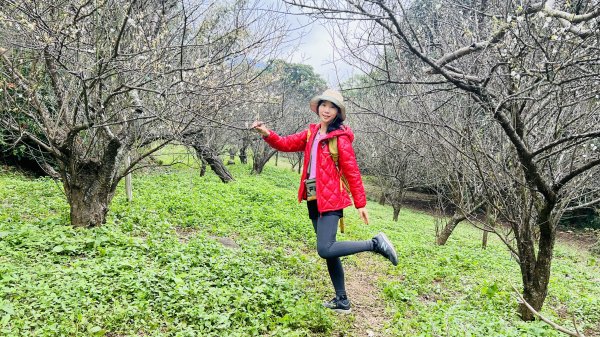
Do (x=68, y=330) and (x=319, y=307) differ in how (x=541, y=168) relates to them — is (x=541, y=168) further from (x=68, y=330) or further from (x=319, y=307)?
(x=68, y=330)

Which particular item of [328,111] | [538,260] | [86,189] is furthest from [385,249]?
[86,189]

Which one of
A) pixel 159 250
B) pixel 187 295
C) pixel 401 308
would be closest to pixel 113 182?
pixel 159 250

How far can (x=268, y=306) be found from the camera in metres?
3.85

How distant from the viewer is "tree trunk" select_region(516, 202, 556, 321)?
13.8 feet

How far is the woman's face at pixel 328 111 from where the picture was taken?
3.95 m

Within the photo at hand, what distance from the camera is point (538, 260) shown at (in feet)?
14.1

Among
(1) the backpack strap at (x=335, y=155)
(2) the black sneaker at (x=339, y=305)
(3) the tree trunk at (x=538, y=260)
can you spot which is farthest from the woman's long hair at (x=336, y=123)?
(3) the tree trunk at (x=538, y=260)

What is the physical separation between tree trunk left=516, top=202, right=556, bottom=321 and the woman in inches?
63.4

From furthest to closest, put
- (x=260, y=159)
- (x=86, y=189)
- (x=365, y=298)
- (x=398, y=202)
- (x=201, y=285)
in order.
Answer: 1. (x=260, y=159)
2. (x=398, y=202)
3. (x=86, y=189)
4. (x=365, y=298)
5. (x=201, y=285)

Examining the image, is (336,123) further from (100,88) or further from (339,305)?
(100,88)

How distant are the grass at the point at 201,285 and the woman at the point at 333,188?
22.0 inches

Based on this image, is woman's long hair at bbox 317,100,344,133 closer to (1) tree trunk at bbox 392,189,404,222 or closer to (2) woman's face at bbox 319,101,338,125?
(2) woman's face at bbox 319,101,338,125

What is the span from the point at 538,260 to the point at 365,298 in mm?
1929

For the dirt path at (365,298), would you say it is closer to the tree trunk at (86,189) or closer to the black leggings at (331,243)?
the black leggings at (331,243)
